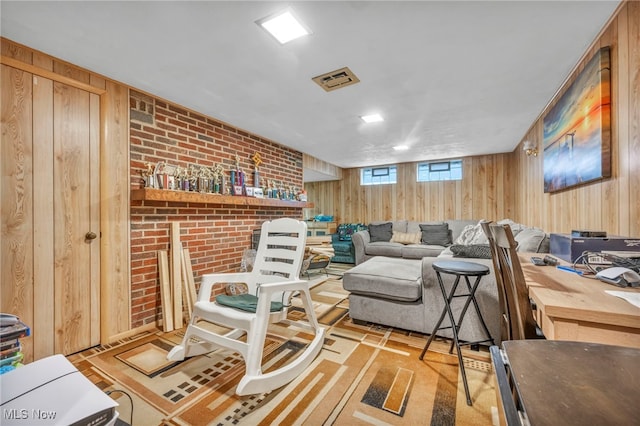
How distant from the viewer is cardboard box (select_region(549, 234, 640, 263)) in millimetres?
1312

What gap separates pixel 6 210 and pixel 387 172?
18.9 ft

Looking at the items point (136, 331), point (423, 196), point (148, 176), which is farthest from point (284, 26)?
point (423, 196)

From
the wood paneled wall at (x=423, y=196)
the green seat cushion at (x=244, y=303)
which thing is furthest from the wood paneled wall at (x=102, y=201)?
the wood paneled wall at (x=423, y=196)

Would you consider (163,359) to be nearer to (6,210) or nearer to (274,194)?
(6,210)

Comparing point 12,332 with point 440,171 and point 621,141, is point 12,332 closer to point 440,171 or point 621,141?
point 621,141

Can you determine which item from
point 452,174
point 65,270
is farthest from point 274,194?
point 452,174

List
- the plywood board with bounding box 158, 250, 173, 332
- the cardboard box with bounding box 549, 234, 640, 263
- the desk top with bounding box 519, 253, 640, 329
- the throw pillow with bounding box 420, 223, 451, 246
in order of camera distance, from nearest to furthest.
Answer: the desk top with bounding box 519, 253, 640, 329 → the cardboard box with bounding box 549, 234, 640, 263 → the plywood board with bounding box 158, 250, 173, 332 → the throw pillow with bounding box 420, 223, 451, 246

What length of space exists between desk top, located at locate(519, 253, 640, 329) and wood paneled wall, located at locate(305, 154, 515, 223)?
4.46 meters

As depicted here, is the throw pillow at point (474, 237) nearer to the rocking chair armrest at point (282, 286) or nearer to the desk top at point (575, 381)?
the rocking chair armrest at point (282, 286)

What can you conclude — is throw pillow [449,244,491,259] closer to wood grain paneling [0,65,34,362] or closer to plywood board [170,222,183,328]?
plywood board [170,222,183,328]

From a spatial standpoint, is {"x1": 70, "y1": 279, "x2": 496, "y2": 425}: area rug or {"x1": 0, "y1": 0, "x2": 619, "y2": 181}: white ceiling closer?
{"x1": 70, "y1": 279, "x2": 496, "y2": 425}: area rug

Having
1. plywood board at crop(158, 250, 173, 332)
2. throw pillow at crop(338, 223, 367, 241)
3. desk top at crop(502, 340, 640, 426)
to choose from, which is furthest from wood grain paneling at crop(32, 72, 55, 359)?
throw pillow at crop(338, 223, 367, 241)

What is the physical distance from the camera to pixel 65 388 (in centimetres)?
72

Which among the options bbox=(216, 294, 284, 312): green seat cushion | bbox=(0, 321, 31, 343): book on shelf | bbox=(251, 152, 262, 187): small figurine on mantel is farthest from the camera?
bbox=(251, 152, 262, 187): small figurine on mantel
